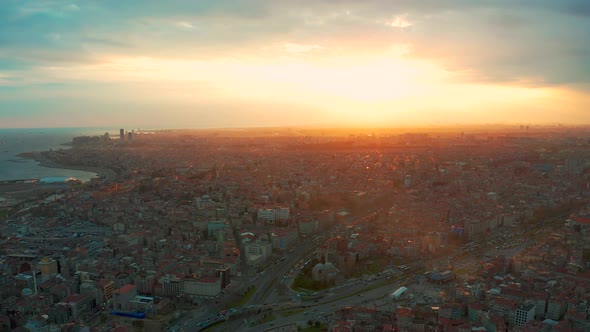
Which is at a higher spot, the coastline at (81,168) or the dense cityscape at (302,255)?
the coastline at (81,168)

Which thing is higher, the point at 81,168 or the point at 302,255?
the point at 81,168

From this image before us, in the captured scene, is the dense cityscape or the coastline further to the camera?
the coastline

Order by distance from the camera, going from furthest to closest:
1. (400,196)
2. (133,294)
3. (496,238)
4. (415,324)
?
(400,196) → (496,238) → (133,294) → (415,324)

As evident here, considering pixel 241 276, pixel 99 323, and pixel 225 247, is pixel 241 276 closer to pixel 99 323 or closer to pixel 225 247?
pixel 225 247

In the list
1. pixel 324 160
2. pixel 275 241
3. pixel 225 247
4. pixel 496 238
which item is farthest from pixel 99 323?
pixel 324 160

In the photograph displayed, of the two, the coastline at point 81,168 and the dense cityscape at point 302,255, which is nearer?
the dense cityscape at point 302,255

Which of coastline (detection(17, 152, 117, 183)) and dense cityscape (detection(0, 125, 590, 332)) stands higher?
coastline (detection(17, 152, 117, 183))

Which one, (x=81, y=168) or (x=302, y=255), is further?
(x=81, y=168)

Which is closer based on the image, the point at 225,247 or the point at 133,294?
the point at 133,294
